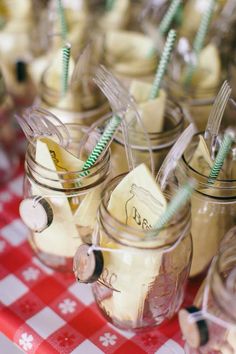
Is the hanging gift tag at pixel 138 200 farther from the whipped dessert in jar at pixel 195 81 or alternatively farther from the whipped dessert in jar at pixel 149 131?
the whipped dessert in jar at pixel 195 81

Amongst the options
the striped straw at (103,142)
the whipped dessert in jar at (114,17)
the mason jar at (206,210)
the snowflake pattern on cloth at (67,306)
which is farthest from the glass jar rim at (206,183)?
the whipped dessert in jar at (114,17)

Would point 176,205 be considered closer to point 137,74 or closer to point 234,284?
point 234,284

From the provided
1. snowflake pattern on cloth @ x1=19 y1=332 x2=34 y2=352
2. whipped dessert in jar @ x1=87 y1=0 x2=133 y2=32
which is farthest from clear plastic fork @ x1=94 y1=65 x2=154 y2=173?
whipped dessert in jar @ x1=87 y1=0 x2=133 y2=32

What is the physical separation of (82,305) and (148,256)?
146 millimetres

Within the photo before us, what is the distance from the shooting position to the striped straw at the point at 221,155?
574 millimetres

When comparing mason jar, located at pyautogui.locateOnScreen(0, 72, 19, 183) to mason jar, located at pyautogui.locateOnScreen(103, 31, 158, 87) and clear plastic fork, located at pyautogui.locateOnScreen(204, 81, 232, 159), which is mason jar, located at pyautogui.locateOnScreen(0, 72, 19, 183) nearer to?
mason jar, located at pyautogui.locateOnScreen(103, 31, 158, 87)

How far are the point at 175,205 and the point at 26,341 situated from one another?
238 millimetres

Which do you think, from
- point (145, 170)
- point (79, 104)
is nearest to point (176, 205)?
point (145, 170)

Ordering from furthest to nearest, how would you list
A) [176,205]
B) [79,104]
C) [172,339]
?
[79,104] < [172,339] < [176,205]

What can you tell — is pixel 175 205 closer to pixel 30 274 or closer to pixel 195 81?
pixel 30 274

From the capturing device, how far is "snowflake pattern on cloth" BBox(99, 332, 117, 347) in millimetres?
620

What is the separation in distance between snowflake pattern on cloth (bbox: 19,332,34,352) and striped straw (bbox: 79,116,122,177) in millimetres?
189

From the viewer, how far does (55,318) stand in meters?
0.64

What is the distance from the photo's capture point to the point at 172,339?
2.08 feet
